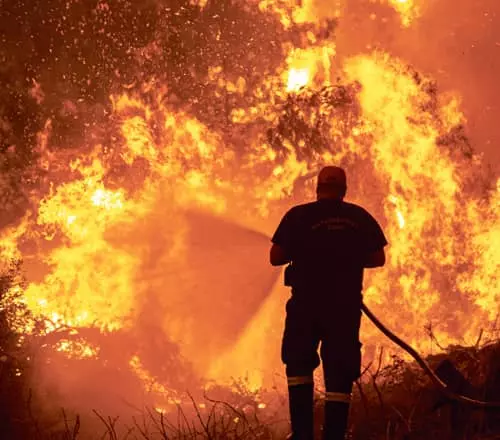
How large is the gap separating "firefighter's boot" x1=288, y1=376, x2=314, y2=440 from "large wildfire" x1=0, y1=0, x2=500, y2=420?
580 centimetres

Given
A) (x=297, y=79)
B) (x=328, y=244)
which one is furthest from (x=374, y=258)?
(x=297, y=79)

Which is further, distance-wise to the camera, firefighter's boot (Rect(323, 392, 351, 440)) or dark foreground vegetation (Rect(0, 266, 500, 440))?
dark foreground vegetation (Rect(0, 266, 500, 440))

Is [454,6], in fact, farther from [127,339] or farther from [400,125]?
[127,339]

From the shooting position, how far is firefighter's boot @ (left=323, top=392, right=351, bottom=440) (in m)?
3.69

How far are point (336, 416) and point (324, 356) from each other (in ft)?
1.17

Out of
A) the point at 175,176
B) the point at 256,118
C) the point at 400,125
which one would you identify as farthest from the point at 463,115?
the point at 175,176

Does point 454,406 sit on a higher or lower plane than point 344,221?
lower

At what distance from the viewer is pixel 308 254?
3863 millimetres

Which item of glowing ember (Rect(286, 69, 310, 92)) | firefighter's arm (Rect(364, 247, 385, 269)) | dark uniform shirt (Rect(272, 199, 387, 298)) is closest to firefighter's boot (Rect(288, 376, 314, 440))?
dark uniform shirt (Rect(272, 199, 387, 298))

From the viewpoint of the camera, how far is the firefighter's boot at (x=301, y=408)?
12.4 ft

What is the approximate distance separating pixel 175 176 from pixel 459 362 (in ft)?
20.9

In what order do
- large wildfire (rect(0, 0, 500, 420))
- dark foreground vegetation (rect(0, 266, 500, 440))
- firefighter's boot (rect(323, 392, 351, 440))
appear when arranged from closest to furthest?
firefighter's boot (rect(323, 392, 351, 440)) < dark foreground vegetation (rect(0, 266, 500, 440)) < large wildfire (rect(0, 0, 500, 420))

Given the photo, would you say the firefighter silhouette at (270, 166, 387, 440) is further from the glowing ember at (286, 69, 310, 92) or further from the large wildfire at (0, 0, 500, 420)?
the glowing ember at (286, 69, 310, 92)

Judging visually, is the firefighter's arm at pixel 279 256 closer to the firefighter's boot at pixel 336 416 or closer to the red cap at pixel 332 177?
the red cap at pixel 332 177
